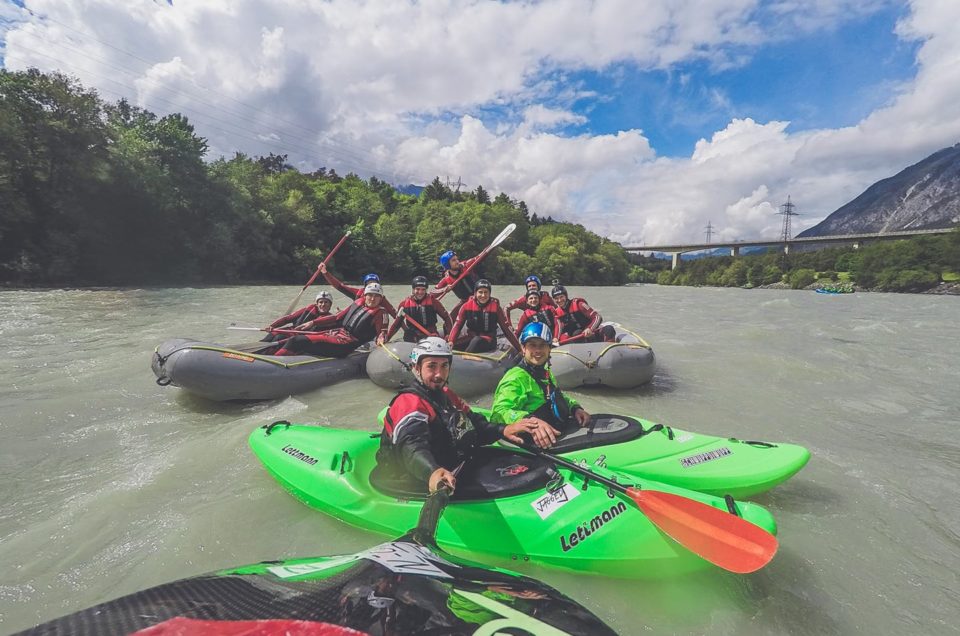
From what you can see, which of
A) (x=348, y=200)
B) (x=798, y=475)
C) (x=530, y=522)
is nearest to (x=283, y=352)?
(x=530, y=522)

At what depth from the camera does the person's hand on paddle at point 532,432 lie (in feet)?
10.2

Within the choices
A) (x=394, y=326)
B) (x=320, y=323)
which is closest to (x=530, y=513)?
(x=394, y=326)

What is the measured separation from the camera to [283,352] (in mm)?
6688

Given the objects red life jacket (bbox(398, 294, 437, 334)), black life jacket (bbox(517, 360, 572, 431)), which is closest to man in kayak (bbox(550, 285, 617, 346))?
red life jacket (bbox(398, 294, 437, 334))

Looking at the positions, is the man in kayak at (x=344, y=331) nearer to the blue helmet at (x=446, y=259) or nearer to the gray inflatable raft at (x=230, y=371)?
the gray inflatable raft at (x=230, y=371)

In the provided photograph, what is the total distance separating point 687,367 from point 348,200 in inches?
1388

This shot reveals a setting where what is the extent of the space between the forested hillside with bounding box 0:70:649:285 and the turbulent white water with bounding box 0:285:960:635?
1363 cm

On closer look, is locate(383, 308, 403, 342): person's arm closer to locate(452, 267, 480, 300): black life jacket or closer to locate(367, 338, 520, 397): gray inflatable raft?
locate(367, 338, 520, 397): gray inflatable raft

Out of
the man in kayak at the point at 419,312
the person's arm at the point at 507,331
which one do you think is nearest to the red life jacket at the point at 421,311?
the man in kayak at the point at 419,312

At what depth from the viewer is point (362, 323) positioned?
7148 millimetres

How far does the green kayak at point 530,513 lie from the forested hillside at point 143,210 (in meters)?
22.3

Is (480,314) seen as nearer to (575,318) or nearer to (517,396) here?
(575,318)

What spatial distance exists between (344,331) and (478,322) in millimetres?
2166

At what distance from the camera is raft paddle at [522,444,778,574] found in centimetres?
239
